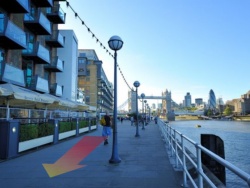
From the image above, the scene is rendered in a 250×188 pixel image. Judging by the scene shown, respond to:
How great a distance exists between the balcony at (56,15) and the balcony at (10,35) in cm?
912

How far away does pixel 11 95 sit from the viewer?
460 inches

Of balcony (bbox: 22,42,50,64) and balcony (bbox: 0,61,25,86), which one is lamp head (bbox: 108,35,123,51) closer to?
balcony (bbox: 0,61,25,86)

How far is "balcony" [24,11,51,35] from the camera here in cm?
2360

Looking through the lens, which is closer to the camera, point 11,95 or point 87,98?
point 11,95

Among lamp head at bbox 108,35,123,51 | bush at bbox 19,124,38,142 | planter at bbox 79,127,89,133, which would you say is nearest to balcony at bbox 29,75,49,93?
planter at bbox 79,127,89,133

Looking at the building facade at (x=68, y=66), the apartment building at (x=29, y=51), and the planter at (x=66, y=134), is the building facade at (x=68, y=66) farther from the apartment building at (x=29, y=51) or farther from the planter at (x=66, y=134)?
the planter at (x=66, y=134)

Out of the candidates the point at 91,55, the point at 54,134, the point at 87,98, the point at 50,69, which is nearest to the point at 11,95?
the point at 54,134

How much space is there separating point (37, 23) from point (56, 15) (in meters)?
5.85

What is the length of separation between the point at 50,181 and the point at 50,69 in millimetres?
25481

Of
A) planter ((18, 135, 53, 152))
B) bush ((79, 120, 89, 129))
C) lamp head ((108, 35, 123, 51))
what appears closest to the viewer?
lamp head ((108, 35, 123, 51))

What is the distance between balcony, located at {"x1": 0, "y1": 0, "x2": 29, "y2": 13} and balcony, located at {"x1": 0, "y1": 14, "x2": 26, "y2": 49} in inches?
51.8

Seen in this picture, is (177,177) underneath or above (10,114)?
underneath

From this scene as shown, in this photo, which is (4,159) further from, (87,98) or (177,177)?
(87,98)

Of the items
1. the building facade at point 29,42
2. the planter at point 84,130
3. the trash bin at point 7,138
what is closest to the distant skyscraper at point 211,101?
the building facade at point 29,42
